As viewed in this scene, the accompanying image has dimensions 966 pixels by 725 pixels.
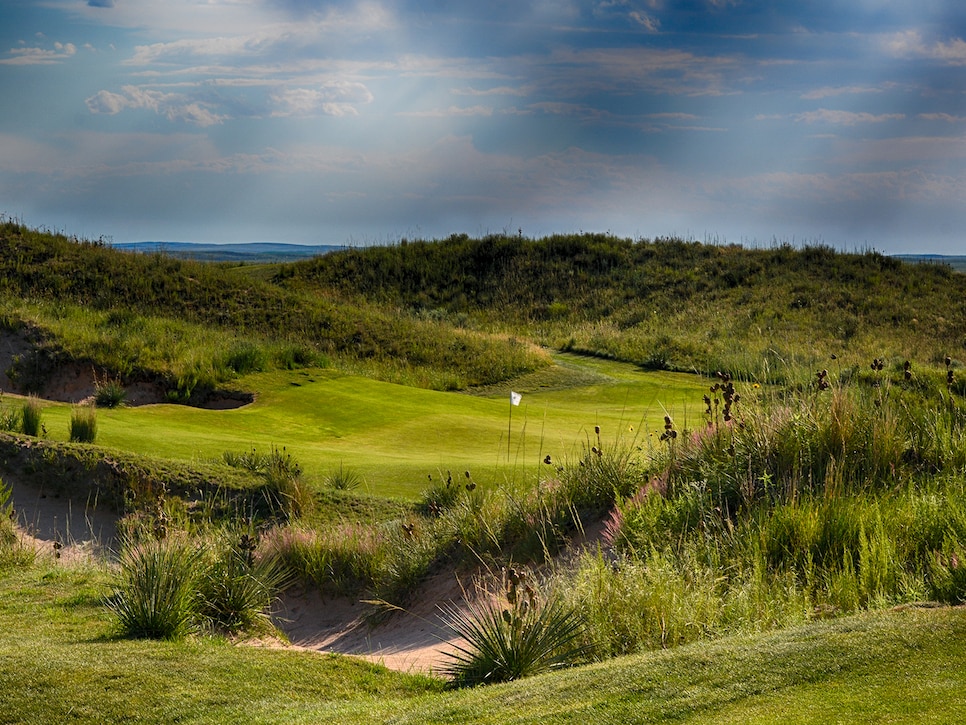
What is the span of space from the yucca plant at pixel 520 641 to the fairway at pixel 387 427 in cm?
435

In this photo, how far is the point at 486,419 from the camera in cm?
1972

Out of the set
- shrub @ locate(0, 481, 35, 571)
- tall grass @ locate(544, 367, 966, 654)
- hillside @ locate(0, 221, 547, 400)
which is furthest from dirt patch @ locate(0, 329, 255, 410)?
tall grass @ locate(544, 367, 966, 654)

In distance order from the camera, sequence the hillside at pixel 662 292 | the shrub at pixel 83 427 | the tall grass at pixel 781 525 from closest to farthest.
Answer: the tall grass at pixel 781 525
the shrub at pixel 83 427
the hillside at pixel 662 292

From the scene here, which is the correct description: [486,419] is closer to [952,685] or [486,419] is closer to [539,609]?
[539,609]

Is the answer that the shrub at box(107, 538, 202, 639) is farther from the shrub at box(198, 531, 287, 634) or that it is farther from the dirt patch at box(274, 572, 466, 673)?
the dirt patch at box(274, 572, 466, 673)

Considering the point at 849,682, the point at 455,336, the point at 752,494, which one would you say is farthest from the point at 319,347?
the point at 849,682

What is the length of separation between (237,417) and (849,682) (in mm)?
16513

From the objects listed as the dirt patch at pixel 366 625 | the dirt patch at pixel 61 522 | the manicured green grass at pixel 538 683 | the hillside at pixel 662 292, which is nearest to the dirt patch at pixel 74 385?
the dirt patch at pixel 61 522

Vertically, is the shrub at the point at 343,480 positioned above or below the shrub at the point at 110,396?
below

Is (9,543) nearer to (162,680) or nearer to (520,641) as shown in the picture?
(162,680)

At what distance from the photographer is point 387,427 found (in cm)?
1909

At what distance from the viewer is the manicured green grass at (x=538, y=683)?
175 inches

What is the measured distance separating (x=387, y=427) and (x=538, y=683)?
1380 cm

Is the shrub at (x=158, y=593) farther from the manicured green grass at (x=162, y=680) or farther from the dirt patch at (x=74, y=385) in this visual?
the dirt patch at (x=74, y=385)
